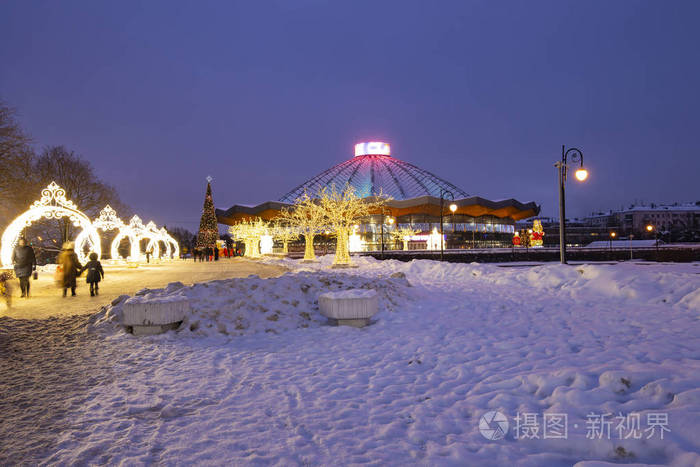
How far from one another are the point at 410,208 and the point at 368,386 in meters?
57.2

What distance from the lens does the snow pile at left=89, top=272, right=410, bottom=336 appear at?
22.3 feet

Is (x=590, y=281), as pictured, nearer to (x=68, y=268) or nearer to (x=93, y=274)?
(x=93, y=274)

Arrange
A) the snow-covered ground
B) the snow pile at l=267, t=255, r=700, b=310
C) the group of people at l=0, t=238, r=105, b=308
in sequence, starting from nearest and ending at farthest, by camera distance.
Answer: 1. the snow-covered ground
2. the snow pile at l=267, t=255, r=700, b=310
3. the group of people at l=0, t=238, r=105, b=308

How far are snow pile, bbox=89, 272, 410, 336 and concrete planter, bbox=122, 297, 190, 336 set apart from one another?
0.26 ft

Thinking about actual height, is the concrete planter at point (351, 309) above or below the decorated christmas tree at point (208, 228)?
below

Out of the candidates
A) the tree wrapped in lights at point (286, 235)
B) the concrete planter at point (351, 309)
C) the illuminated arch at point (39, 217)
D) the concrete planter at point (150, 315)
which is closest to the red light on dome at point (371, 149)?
the tree wrapped in lights at point (286, 235)

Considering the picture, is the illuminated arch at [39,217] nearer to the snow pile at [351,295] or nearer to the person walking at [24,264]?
the person walking at [24,264]

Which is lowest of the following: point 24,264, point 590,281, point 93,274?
point 590,281

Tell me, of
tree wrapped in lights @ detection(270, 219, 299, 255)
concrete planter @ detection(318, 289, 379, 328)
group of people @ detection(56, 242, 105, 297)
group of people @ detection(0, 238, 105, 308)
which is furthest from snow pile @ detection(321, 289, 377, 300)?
tree wrapped in lights @ detection(270, 219, 299, 255)

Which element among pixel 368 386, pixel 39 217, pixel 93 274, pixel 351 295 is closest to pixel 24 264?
pixel 93 274

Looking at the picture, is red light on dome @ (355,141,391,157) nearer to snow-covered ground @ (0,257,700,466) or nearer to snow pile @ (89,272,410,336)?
snow pile @ (89,272,410,336)

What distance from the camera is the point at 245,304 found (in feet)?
24.7

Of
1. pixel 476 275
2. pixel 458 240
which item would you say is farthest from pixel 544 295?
pixel 458 240

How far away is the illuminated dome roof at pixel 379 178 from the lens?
7219 centimetres
